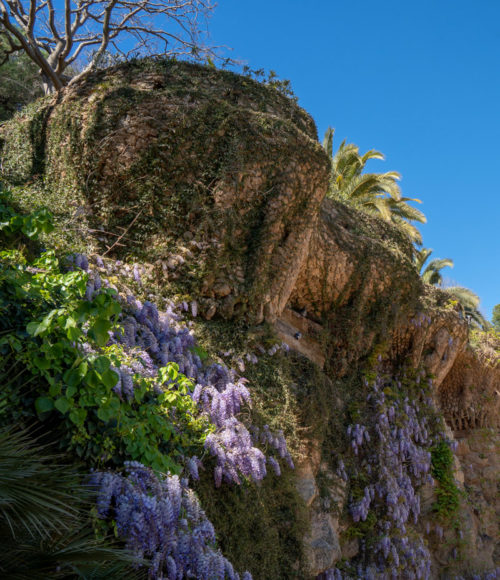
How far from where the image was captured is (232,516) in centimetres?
554

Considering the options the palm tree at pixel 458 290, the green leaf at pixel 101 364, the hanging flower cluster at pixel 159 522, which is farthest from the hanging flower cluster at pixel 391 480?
the palm tree at pixel 458 290

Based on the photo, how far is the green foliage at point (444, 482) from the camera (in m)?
11.0

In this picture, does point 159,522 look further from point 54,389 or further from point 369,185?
point 369,185

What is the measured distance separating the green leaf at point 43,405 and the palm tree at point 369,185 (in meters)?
14.2

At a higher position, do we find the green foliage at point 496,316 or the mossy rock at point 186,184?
the green foliage at point 496,316

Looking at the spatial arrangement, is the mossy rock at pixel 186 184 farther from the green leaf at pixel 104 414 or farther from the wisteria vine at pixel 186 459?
the green leaf at pixel 104 414

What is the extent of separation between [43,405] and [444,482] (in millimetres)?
9902

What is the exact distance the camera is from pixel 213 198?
26.5 ft

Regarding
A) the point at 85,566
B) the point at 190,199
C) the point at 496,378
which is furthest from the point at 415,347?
the point at 85,566

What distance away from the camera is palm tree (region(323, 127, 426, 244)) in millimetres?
17886

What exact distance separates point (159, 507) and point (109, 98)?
670 centimetres

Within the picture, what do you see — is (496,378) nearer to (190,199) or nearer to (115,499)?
(190,199)

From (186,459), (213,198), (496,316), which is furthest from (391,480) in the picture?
(496,316)

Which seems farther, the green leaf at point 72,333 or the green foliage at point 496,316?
the green foliage at point 496,316
